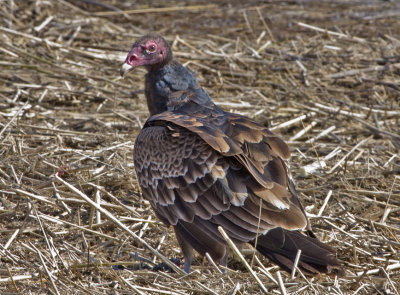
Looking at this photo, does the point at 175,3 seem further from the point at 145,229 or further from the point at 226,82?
the point at 145,229

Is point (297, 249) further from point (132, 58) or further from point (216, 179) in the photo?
point (132, 58)

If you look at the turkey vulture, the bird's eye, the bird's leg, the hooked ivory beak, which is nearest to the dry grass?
the bird's leg

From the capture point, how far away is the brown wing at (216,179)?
13.7ft

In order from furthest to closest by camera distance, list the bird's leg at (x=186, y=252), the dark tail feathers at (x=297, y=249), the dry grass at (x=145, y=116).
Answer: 1. the bird's leg at (x=186, y=252)
2. the dry grass at (x=145, y=116)
3. the dark tail feathers at (x=297, y=249)

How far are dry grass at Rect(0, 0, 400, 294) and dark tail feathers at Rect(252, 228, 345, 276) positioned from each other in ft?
0.34

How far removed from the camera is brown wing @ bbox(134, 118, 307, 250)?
164 inches

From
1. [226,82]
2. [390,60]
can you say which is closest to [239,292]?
[226,82]

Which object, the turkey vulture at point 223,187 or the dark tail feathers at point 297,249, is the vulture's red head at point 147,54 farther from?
the dark tail feathers at point 297,249

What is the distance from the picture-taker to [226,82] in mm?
7695

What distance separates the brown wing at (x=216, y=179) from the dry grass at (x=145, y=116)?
282 mm

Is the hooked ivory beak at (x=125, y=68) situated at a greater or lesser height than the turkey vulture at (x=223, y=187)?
greater

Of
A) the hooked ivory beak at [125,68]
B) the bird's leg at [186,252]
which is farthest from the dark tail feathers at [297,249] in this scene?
the hooked ivory beak at [125,68]

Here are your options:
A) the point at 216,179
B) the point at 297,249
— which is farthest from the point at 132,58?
the point at 297,249

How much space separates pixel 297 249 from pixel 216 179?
642mm
